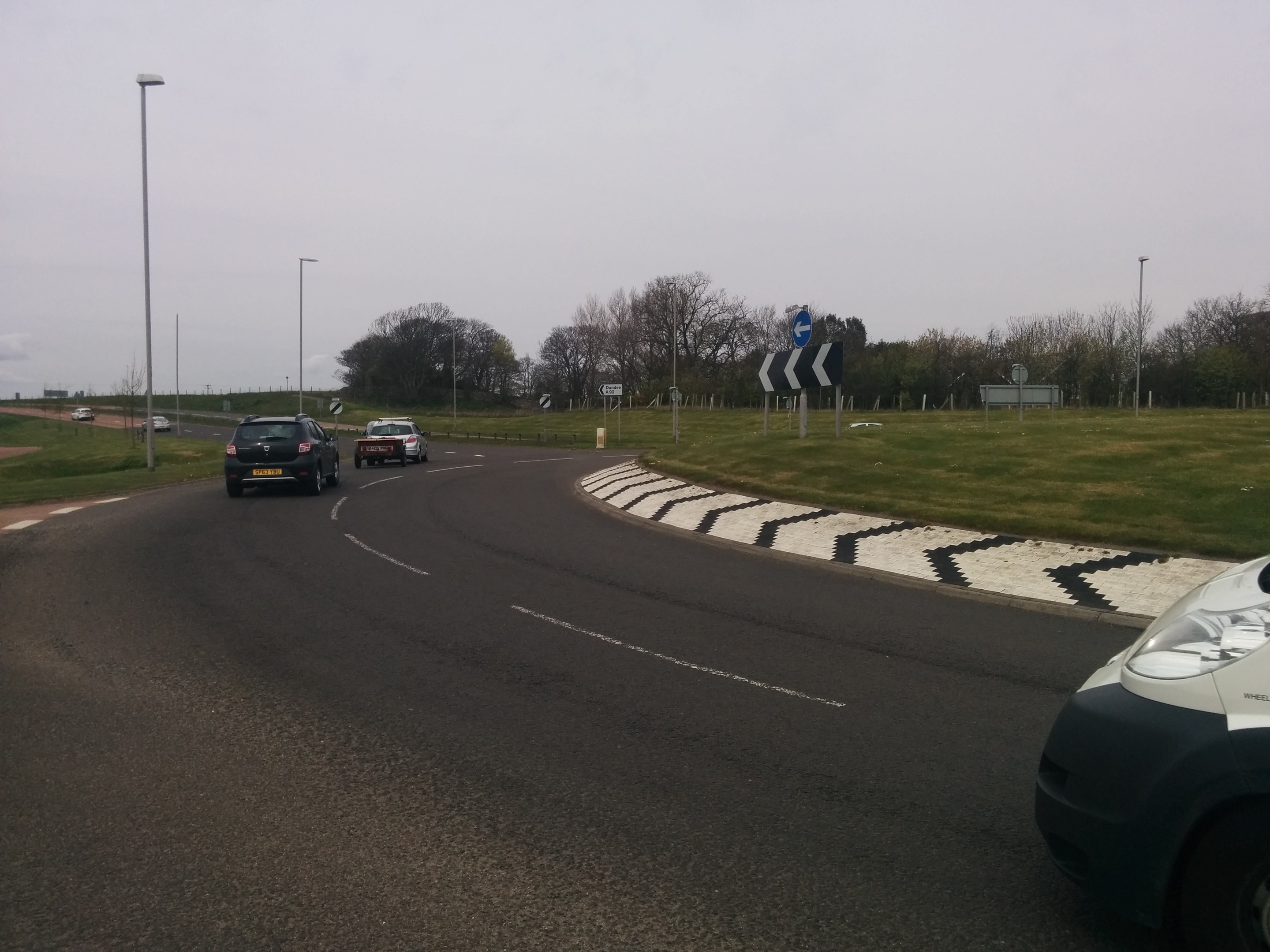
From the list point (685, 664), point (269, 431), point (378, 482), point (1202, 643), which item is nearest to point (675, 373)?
point (378, 482)

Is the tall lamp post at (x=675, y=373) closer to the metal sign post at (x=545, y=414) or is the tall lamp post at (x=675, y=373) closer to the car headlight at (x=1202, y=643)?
the metal sign post at (x=545, y=414)

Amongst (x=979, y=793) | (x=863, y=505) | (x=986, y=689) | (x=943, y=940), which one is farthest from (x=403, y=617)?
(x=863, y=505)

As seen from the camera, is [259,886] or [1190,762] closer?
[1190,762]

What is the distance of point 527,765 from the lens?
5367 millimetres

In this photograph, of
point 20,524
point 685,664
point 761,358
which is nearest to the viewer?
point 685,664

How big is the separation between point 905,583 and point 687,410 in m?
67.0

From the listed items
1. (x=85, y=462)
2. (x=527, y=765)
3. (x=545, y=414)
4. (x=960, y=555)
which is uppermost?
(x=545, y=414)

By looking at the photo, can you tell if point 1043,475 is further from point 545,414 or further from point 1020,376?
point 545,414

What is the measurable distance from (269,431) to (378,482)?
5.33 metres

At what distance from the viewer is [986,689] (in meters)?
6.95

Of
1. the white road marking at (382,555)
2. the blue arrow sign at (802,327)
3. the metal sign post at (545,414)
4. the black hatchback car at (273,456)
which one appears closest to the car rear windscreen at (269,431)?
the black hatchback car at (273,456)

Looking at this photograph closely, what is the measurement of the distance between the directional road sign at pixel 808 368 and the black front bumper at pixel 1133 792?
19.7 m

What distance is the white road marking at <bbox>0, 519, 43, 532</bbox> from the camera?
1552 cm

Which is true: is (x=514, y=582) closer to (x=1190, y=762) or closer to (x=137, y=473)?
(x=1190, y=762)
